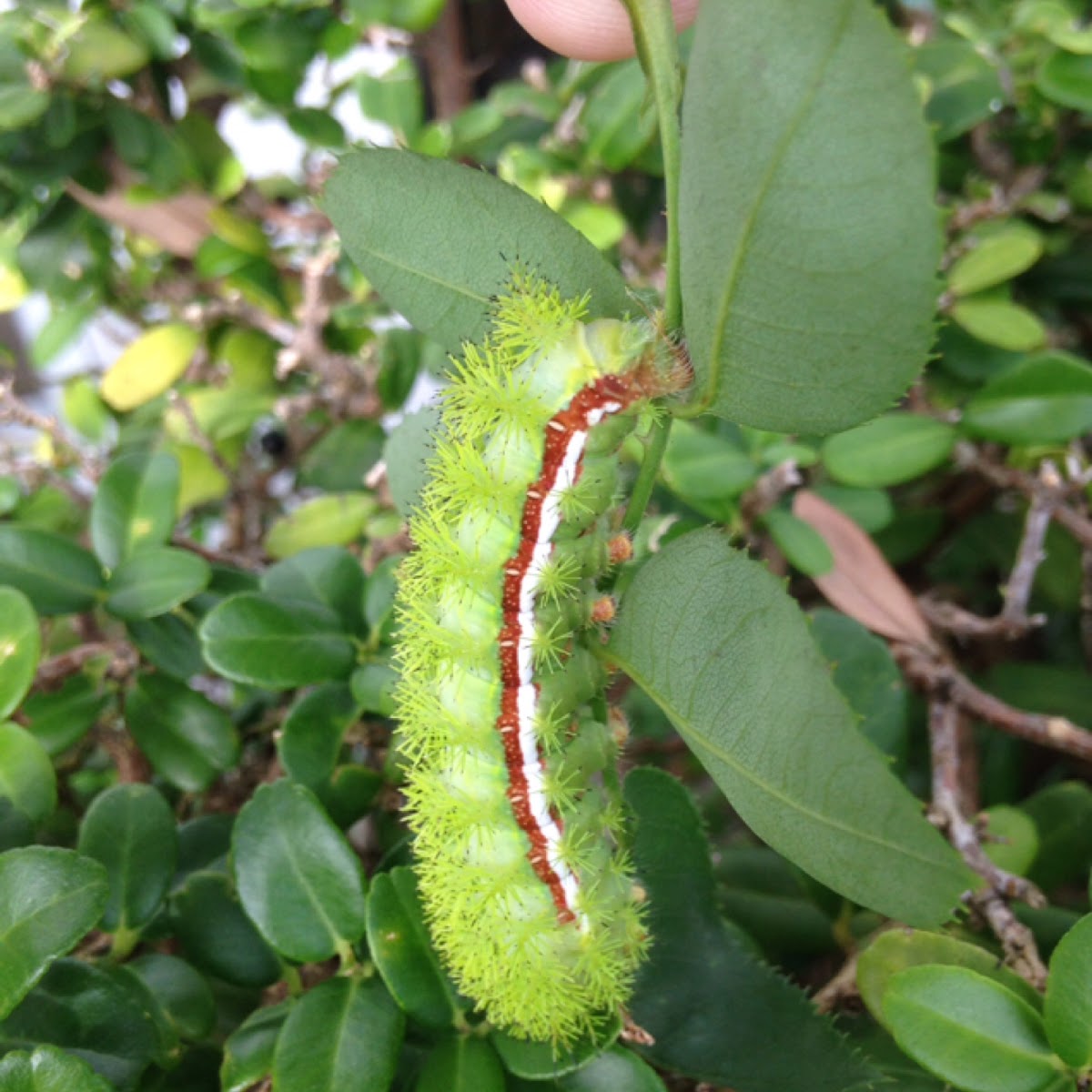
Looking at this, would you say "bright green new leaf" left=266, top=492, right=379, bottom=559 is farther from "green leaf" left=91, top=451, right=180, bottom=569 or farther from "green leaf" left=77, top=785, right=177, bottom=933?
"green leaf" left=77, top=785, right=177, bottom=933

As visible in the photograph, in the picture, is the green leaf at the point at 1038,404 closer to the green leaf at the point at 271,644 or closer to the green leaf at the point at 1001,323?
the green leaf at the point at 1001,323

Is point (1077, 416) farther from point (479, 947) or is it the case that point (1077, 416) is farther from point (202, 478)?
point (202, 478)

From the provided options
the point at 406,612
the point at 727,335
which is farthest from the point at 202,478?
the point at 727,335

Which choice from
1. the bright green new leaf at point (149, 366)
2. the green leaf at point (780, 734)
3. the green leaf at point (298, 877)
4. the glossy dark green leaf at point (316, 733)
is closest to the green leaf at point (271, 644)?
the glossy dark green leaf at point (316, 733)

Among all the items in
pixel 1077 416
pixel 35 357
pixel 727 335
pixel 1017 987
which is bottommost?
pixel 35 357

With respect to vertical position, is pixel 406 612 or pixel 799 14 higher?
pixel 799 14

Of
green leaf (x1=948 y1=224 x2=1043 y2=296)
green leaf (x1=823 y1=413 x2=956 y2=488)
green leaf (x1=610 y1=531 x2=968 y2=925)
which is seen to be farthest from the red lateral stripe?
green leaf (x1=948 y1=224 x2=1043 y2=296)
